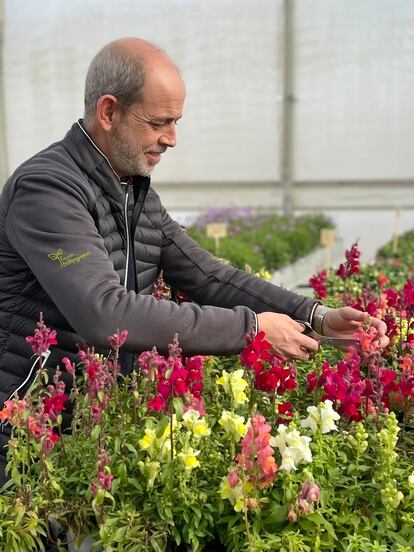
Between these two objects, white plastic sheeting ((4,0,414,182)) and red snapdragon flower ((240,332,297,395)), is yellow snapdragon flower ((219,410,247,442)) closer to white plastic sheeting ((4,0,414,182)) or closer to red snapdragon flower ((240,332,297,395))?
red snapdragon flower ((240,332,297,395))

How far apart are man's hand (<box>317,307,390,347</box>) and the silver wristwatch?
14 millimetres

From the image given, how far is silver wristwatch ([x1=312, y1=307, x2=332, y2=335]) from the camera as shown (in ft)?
7.36

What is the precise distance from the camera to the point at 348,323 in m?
2.14

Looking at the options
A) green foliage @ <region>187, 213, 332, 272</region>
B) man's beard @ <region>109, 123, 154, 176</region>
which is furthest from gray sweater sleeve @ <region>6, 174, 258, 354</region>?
green foliage @ <region>187, 213, 332, 272</region>

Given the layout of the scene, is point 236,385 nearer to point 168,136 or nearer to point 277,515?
point 277,515

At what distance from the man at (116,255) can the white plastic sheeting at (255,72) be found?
9.10 m

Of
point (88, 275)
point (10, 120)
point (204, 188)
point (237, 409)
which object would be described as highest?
point (88, 275)

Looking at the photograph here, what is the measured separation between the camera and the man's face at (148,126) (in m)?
2.03

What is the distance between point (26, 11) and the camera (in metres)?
11.1

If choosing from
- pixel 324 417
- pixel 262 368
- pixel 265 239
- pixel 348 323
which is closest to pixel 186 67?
pixel 265 239

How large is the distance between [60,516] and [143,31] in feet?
34.4

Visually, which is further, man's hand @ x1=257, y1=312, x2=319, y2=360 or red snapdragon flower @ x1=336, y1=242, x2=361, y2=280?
red snapdragon flower @ x1=336, y1=242, x2=361, y2=280

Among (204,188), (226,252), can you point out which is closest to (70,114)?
(204,188)

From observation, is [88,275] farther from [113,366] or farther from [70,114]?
[70,114]
